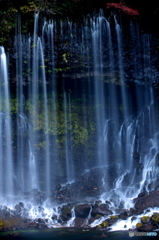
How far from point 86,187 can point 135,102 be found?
268 inches

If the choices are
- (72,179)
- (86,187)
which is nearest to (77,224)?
(86,187)

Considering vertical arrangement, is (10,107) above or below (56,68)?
below

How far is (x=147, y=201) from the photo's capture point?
1040cm

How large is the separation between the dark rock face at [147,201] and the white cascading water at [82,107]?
6.76 ft

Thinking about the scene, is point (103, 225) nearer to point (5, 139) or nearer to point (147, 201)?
point (147, 201)

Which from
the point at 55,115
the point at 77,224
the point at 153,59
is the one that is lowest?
the point at 77,224

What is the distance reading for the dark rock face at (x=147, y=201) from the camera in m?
10.1

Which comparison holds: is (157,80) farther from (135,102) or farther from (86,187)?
(86,187)

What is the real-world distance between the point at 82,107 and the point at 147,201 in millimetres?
8064

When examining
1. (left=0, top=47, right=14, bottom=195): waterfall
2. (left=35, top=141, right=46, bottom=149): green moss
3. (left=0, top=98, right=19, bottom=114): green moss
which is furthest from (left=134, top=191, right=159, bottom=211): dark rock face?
(left=0, top=98, right=19, bottom=114): green moss

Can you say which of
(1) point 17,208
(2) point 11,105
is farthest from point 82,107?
(1) point 17,208

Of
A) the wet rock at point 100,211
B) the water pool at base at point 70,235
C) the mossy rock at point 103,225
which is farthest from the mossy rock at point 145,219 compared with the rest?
the wet rock at point 100,211

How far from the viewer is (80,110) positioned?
16438 mm

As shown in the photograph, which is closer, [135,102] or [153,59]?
[153,59]
